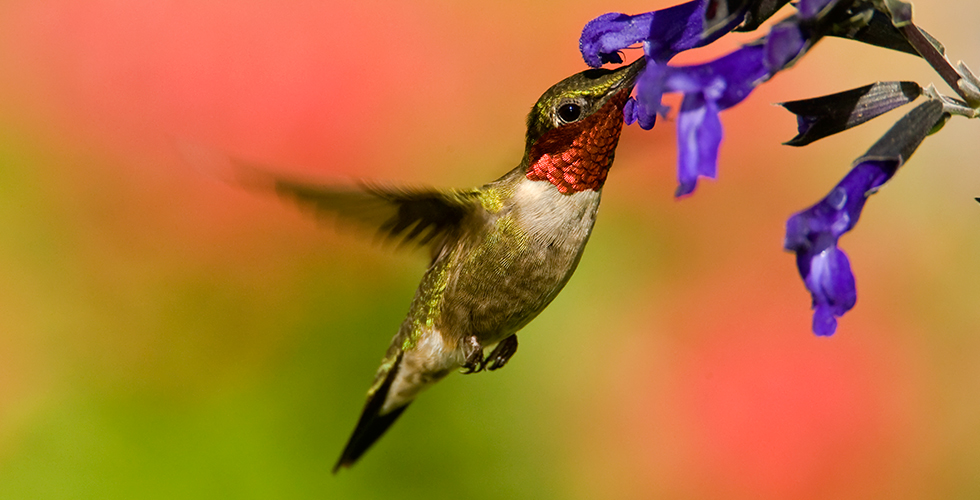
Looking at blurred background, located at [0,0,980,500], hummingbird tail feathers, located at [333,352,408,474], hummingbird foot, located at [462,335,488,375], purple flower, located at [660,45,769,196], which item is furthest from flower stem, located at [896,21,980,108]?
blurred background, located at [0,0,980,500]

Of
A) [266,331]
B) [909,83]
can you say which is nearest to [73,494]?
[266,331]

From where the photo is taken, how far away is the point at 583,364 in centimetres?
201

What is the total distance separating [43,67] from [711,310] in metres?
1.70

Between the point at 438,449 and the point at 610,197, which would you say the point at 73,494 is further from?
the point at 610,197

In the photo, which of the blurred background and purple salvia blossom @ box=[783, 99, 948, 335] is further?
the blurred background

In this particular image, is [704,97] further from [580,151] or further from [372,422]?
[372,422]

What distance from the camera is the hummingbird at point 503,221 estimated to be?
95 cm

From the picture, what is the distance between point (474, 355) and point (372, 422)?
289mm

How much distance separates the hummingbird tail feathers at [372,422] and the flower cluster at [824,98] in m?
0.71

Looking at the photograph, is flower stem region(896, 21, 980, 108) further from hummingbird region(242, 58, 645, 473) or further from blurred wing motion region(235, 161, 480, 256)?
blurred wing motion region(235, 161, 480, 256)

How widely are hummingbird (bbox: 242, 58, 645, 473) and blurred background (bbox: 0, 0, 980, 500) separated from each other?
725 mm

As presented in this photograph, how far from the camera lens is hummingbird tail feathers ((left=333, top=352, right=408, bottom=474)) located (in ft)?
4.18

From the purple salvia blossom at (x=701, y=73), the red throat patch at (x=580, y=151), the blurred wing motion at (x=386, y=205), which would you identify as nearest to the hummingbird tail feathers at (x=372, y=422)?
the blurred wing motion at (x=386, y=205)

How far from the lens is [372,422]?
1329 mm
